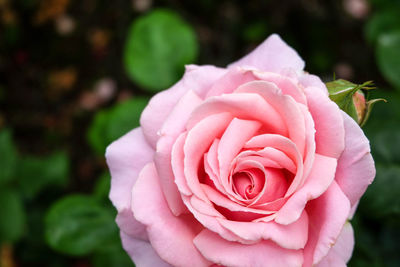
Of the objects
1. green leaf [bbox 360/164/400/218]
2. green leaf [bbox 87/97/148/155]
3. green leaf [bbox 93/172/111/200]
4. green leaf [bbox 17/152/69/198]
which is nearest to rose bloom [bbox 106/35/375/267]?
green leaf [bbox 360/164/400/218]

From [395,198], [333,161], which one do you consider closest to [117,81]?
[395,198]

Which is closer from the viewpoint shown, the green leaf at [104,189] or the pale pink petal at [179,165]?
the pale pink petal at [179,165]

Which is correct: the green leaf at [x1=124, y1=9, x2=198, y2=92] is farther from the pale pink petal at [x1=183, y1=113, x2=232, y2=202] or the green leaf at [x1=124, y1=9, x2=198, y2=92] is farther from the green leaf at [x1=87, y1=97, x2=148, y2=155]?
the pale pink petal at [x1=183, y1=113, x2=232, y2=202]

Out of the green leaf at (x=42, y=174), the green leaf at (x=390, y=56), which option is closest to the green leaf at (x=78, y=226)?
the green leaf at (x=42, y=174)

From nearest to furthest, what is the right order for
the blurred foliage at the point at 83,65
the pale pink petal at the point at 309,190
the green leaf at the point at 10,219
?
1. the pale pink petal at the point at 309,190
2. the green leaf at the point at 10,219
3. the blurred foliage at the point at 83,65

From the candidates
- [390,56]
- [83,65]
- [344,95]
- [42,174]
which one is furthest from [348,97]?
[83,65]

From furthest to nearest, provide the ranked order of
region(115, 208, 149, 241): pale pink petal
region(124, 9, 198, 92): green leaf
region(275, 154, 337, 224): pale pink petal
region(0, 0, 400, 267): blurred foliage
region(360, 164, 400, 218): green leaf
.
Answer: region(0, 0, 400, 267): blurred foliage → region(124, 9, 198, 92): green leaf → region(360, 164, 400, 218): green leaf → region(115, 208, 149, 241): pale pink petal → region(275, 154, 337, 224): pale pink petal

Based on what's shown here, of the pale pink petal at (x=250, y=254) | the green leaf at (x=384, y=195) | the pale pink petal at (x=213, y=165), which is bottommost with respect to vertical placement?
the green leaf at (x=384, y=195)

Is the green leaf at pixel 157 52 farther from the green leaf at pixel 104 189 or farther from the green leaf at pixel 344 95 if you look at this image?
the green leaf at pixel 344 95
